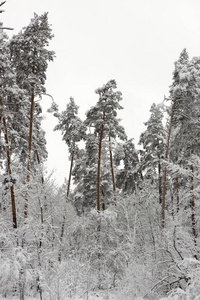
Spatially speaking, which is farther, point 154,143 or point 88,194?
point 154,143

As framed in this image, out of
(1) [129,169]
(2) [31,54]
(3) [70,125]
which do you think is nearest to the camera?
(2) [31,54]

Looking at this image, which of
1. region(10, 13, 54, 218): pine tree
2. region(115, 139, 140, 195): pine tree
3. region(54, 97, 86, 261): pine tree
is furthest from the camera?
region(115, 139, 140, 195): pine tree

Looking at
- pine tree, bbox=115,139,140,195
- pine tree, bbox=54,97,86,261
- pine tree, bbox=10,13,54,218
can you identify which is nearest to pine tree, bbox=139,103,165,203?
pine tree, bbox=115,139,140,195

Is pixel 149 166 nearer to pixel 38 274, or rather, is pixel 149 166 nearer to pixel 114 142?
pixel 114 142

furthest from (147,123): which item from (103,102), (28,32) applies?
(28,32)

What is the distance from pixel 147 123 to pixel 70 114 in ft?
28.7

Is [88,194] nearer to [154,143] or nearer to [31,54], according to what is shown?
[154,143]

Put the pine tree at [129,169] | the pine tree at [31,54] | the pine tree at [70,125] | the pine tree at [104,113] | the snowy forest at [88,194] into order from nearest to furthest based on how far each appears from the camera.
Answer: the snowy forest at [88,194] < the pine tree at [31,54] < the pine tree at [104,113] < the pine tree at [70,125] < the pine tree at [129,169]

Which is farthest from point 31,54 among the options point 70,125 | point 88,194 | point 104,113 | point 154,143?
point 154,143

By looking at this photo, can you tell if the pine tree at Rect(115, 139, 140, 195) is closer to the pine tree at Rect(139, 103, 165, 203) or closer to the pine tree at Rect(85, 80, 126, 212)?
the pine tree at Rect(139, 103, 165, 203)

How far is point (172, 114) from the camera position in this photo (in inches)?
683

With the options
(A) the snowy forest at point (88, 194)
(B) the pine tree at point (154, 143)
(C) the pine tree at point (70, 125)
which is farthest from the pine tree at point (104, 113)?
(B) the pine tree at point (154, 143)

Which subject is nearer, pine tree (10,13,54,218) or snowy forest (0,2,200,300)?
snowy forest (0,2,200,300)

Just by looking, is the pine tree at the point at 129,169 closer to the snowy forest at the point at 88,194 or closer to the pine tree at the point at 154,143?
the pine tree at the point at 154,143
